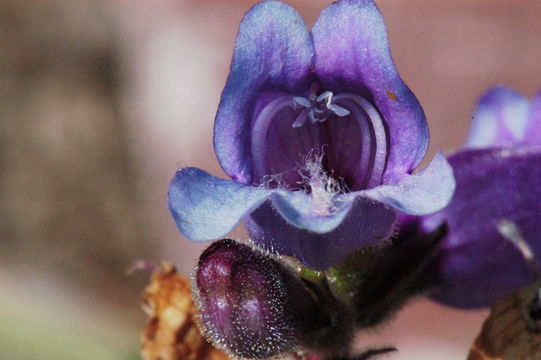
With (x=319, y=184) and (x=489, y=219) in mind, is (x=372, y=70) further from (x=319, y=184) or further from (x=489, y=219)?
(x=489, y=219)

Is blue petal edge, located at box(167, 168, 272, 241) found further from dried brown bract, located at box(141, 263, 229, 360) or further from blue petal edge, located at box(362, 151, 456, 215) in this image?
dried brown bract, located at box(141, 263, 229, 360)

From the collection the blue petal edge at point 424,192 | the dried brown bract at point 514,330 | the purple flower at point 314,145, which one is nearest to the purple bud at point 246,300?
the purple flower at point 314,145

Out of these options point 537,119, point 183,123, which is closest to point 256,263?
point 537,119

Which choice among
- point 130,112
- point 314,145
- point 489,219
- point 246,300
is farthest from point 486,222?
point 130,112

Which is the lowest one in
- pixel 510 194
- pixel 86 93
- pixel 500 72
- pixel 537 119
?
pixel 510 194

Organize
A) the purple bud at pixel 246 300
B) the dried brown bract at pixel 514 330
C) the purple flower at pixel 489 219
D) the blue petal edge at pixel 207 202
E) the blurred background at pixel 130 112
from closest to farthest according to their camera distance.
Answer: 1. the blue petal edge at pixel 207 202
2. the purple bud at pixel 246 300
3. the dried brown bract at pixel 514 330
4. the purple flower at pixel 489 219
5. the blurred background at pixel 130 112

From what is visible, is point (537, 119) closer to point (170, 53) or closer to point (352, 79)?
point (352, 79)

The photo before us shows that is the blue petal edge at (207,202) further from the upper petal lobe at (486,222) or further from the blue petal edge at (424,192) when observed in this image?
the upper petal lobe at (486,222)
